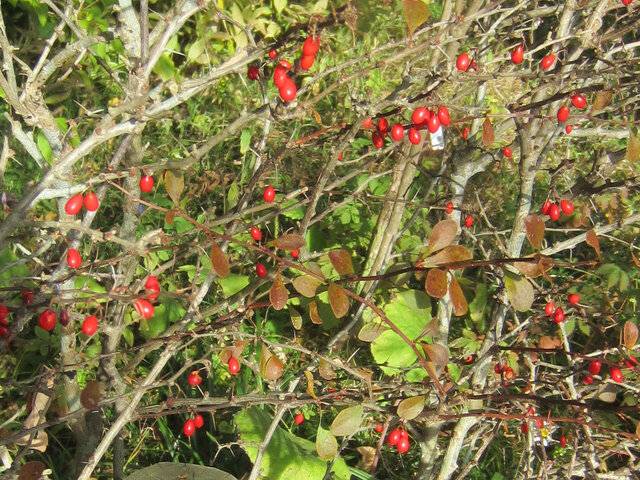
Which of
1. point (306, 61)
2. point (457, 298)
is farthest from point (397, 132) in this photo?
point (457, 298)

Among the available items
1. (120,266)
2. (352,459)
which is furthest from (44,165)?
(352,459)

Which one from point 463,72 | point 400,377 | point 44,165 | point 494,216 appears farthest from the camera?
point 494,216

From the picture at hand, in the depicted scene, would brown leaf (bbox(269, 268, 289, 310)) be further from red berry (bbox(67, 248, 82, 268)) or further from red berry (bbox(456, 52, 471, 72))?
red berry (bbox(456, 52, 471, 72))

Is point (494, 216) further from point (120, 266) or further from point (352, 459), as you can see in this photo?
point (120, 266)

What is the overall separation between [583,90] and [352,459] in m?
1.55

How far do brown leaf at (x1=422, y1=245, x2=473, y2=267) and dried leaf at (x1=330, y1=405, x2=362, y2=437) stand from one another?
453mm

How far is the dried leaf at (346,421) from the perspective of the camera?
1.66 m

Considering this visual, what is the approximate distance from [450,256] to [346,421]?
52 cm

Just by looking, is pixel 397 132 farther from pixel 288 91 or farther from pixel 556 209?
pixel 556 209

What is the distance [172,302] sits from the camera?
2.49 meters

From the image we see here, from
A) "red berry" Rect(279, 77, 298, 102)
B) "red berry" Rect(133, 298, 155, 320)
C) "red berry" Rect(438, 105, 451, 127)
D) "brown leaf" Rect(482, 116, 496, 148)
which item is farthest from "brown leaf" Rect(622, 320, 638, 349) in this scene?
"red berry" Rect(133, 298, 155, 320)

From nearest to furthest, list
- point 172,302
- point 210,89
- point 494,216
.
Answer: point 172,302
point 494,216
point 210,89

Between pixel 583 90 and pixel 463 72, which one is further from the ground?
pixel 463 72

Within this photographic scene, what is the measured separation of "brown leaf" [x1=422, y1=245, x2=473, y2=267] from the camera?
1422 millimetres
